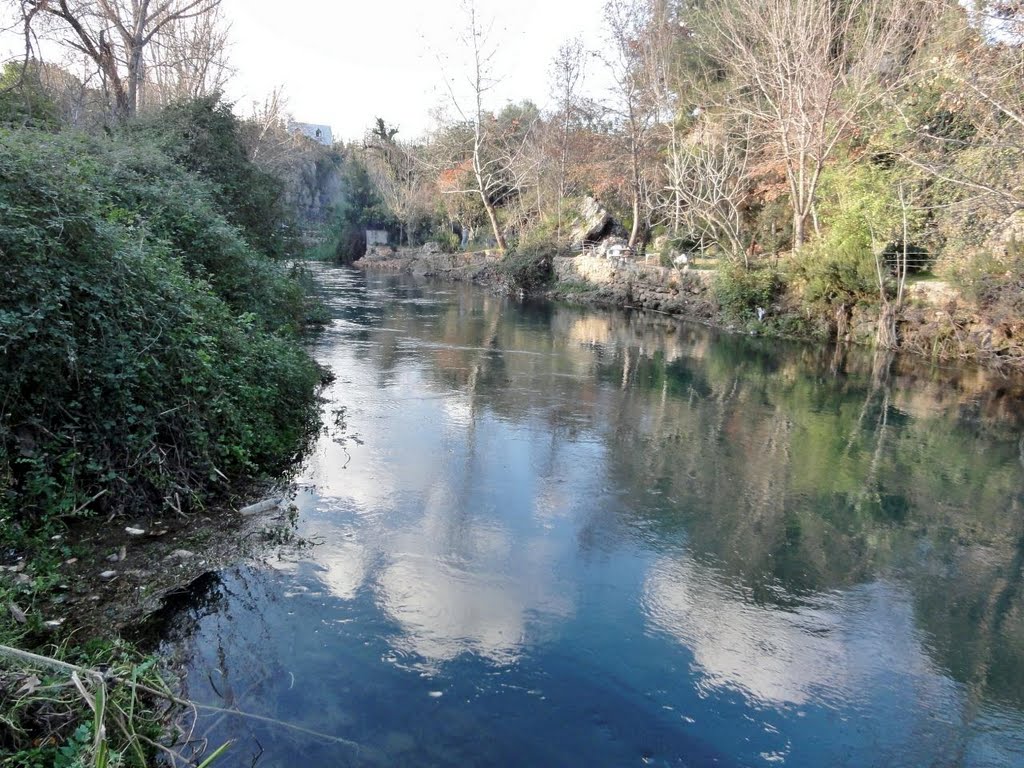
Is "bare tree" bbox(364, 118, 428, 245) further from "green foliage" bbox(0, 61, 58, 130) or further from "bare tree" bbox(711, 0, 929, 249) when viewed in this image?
"green foliage" bbox(0, 61, 58, 130)

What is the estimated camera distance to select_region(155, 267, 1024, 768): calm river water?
4059mm

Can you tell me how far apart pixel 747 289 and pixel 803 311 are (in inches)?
68.6

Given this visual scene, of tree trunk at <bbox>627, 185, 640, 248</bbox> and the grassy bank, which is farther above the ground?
tree trunk at <bbox>627, 185, 640, 248</bbox>

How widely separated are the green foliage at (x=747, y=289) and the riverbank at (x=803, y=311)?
0.39ft

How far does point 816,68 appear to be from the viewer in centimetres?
1872

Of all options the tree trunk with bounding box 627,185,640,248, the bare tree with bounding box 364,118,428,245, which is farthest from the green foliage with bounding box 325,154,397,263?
the tree trunk with bounding box 627,185,640,248

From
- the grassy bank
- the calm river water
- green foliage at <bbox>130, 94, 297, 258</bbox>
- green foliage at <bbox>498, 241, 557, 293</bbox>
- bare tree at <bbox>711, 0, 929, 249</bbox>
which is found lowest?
the calm river water

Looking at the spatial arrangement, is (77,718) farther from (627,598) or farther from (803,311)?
(803,311)

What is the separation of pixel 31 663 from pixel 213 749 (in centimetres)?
96

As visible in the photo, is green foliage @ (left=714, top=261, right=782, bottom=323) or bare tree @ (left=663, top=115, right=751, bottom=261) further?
bare tree @ (left=663, top=115, right=751, bottom=261)

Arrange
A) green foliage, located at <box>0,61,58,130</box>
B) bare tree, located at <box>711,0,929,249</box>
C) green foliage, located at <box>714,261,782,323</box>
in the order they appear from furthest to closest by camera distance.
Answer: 1. green foliage, located at <box>714,261,782,323</box>
2. bare tree, located at <box>711,0,929,249</box>
3. green foliage, located at <box>0,61,58,130</box>

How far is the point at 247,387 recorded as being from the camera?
7.39 metres

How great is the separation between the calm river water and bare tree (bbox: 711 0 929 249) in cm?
1113

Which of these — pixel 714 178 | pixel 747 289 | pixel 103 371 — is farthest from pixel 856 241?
pixel 103 371
